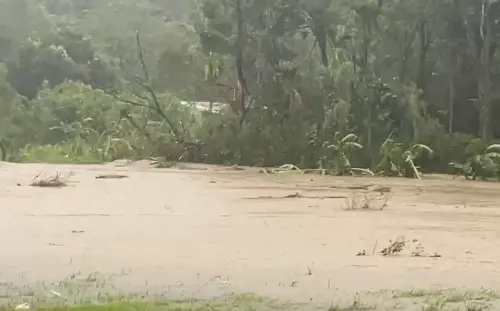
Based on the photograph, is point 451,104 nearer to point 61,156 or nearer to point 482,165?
point 482,165

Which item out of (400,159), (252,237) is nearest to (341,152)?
(400,159)

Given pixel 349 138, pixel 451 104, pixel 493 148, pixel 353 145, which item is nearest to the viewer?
pixel 493 148

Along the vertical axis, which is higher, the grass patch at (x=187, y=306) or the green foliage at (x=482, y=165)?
the grass patch at (x=187, y=306)

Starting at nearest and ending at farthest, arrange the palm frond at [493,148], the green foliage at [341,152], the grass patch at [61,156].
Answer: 1. the palm frond at [493,148]
2. the green foliage at [341,152]
3. the grass patch at [61,156]

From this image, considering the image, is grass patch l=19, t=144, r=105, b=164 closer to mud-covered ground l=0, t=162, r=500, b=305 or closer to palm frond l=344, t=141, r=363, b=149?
palm frond l=344, t=141, r=363, b=149

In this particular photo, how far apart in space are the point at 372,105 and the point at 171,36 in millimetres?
14243

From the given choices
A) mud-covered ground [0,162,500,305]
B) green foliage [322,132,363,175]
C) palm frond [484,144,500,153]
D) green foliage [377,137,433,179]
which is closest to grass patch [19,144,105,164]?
green foliage [322,132,363,175]

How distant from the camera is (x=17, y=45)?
29938 millimetres

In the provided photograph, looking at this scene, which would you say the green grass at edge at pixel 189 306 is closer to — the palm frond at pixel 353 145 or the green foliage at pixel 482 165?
the green foliage at pixel 482 165

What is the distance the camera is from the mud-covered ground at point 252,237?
404 centimetres

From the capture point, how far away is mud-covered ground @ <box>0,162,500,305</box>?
13.2 feet

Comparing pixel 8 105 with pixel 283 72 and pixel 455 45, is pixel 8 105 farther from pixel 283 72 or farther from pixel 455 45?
pixel 455 45

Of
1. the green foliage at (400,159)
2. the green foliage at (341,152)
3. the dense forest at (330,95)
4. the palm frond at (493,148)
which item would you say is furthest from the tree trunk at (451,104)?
the palm frond at (493,148)

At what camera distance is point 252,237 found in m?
5.79
